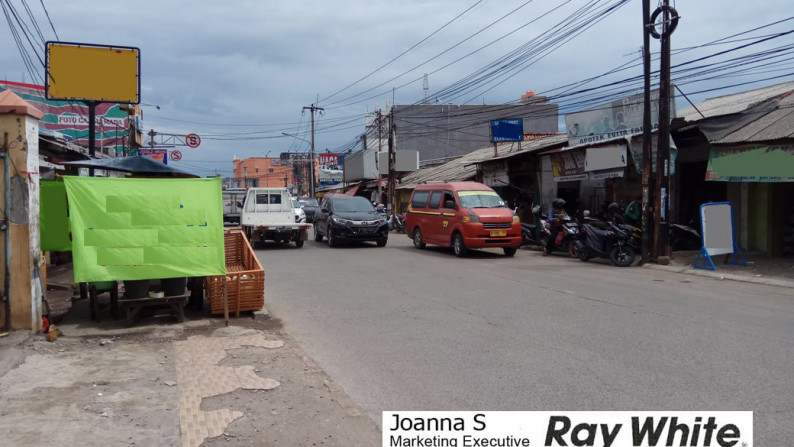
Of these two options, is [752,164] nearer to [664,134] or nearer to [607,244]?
[664,134]

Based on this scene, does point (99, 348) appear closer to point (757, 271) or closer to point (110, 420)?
point (110, 420)

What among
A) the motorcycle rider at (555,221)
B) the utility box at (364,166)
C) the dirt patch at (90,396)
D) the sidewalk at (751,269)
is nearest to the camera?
the dirt patch at (90,396)

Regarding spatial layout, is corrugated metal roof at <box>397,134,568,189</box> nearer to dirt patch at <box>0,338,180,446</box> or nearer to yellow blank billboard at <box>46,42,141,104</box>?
yellow blank billboard at <box>46,42,141,104</box>

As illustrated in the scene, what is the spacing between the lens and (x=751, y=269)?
13.2 meters

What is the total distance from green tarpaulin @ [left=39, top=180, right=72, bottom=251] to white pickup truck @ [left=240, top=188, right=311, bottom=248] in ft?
36.0

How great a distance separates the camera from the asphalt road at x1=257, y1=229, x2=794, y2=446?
487 centimetres

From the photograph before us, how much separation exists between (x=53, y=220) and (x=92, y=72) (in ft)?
34.6

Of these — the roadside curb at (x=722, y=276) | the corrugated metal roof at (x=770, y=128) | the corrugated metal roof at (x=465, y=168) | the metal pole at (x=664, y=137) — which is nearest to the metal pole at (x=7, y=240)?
the roadside curb at (x=722, y=276)

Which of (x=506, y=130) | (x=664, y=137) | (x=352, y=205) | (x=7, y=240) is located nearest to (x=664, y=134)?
(x=664, y=137)

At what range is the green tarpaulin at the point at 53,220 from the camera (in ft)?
25.0

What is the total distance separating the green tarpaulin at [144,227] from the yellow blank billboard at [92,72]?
10841 mm

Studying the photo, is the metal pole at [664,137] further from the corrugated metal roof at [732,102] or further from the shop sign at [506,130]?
the shop sign at [506,130]

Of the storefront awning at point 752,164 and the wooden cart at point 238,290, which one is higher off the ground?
the storefront awning at point 752,164

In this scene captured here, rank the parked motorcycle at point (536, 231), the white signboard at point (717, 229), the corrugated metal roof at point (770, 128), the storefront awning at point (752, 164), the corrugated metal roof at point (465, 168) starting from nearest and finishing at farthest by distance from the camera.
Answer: the storefront awning at point (752, 164), the corrugated metal roof at point (770, 128), the white signboard at point (717, 229), the parked motorcycle at point (536, 231), the corrugated metal roof at point (465, 168)
